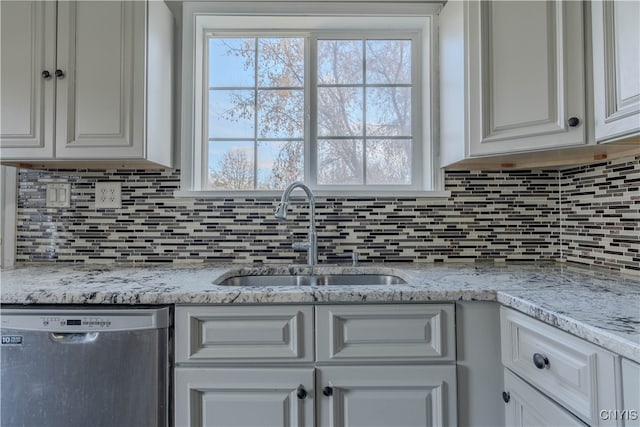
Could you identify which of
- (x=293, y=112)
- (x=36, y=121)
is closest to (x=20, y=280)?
(x=36, y=121)

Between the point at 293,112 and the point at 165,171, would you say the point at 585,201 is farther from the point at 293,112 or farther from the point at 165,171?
the point at 165,171

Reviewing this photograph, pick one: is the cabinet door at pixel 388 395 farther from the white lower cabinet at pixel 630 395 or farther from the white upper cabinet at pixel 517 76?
the white upper cabinet at pixel 517 76

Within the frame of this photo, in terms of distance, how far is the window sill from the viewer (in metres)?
1.61

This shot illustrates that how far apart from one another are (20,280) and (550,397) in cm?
164

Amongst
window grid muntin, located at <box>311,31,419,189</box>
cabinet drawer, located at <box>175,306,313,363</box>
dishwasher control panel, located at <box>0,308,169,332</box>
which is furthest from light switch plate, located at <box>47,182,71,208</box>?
window grid muntin, located at <box>311,31,419,189</box>

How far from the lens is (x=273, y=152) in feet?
5.68

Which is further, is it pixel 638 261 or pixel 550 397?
pixel 638 261

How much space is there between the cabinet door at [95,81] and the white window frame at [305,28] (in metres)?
0.30

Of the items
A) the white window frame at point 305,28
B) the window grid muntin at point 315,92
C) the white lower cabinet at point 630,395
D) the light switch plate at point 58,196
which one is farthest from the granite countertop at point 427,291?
the window grid muntin at point 315,92

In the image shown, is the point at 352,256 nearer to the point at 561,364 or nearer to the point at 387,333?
the point at 387,333

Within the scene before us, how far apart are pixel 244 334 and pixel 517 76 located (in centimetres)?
127

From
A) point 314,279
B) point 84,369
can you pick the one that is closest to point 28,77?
point 84,369

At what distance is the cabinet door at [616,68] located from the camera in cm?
94

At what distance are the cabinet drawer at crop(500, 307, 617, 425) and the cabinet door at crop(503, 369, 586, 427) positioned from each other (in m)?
0.02
